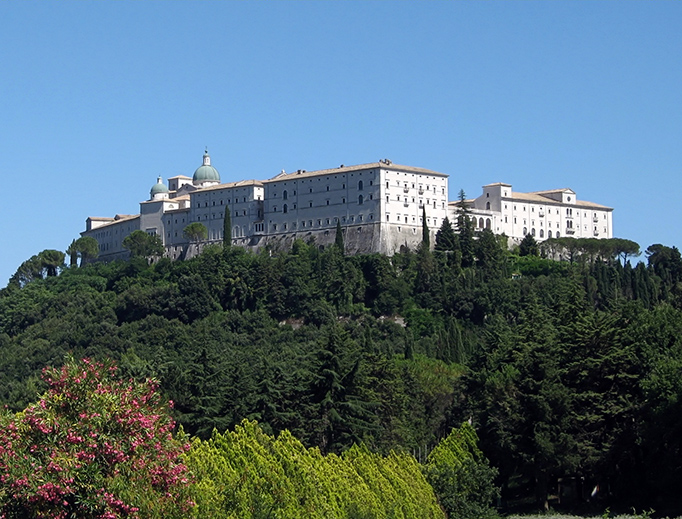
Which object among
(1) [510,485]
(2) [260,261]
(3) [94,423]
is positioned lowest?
(1) [510,485]

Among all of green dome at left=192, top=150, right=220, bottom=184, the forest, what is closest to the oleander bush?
the forest

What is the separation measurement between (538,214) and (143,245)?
110ft

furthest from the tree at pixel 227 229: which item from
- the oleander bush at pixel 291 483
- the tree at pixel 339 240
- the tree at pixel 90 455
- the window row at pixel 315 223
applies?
the tree at pixel 90 455

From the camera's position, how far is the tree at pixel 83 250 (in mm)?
115875

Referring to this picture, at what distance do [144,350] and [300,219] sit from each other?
85.9ft

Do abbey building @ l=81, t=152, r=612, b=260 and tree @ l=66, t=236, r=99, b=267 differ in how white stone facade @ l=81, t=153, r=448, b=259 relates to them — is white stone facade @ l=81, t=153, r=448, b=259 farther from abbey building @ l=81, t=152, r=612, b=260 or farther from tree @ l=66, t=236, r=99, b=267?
tree @ l=66, t=236, r=99, b=267

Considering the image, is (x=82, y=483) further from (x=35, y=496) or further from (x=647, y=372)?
(x=647, y=372)

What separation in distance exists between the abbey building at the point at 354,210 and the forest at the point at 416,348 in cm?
240

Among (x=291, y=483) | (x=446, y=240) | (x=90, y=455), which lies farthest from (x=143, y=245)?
(x=90, y=455)

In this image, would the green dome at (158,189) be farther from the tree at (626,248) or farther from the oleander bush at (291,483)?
the oleander bush at (291,483)

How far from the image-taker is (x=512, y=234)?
101812 millimetres

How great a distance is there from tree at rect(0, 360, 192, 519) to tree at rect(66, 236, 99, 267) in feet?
317

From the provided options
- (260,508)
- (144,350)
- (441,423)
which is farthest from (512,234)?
(260,508)

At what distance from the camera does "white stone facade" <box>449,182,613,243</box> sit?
3984 inches
